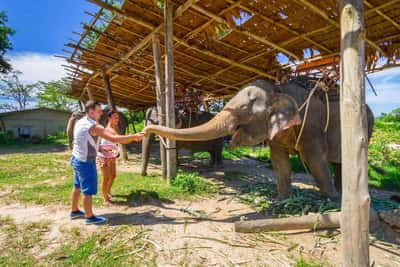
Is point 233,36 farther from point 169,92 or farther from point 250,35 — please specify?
point 169,92

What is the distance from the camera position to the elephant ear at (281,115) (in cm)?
308

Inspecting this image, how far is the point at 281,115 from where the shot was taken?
10.2 feet

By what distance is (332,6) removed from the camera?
4090 mm

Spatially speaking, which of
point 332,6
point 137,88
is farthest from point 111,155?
point 137,88

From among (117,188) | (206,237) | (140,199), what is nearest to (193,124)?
(117,188)

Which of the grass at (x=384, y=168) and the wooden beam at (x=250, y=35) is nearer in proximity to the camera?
the wooden beam at (x=250, y=35)

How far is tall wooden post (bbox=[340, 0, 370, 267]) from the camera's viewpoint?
1.95 metres

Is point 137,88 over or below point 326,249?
over

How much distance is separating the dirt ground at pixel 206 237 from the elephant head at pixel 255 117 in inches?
46.3

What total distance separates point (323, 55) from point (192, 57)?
3.27 m

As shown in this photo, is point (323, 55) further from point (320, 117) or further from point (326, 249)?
point (326, 249)

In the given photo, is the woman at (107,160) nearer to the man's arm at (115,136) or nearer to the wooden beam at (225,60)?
the man's arm at (115,136)

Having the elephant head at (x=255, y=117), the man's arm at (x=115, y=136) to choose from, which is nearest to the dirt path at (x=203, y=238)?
the man's arm at (x=115, y=136)

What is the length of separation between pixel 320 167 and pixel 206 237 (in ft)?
6.58
